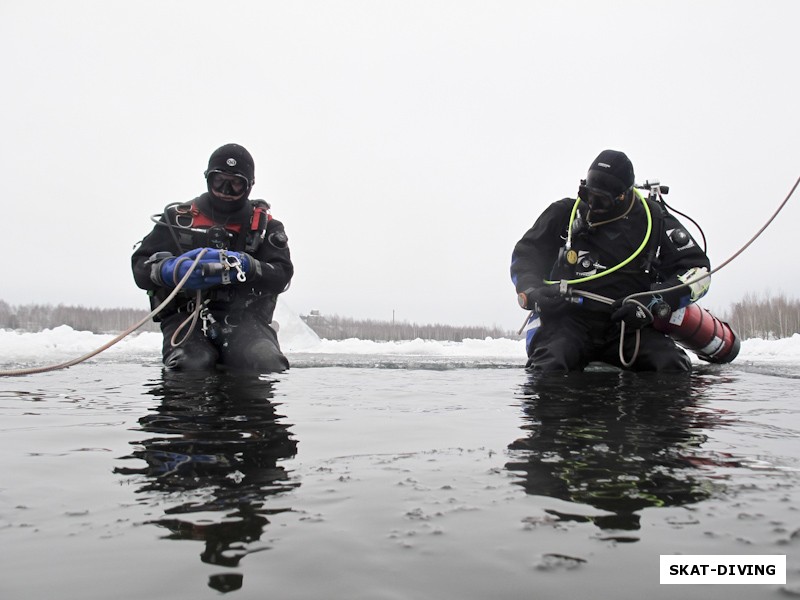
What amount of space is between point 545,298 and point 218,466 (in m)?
4.11

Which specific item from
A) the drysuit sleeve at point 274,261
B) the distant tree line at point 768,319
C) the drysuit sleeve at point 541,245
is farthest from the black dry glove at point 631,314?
the distant tree line at point 768,319

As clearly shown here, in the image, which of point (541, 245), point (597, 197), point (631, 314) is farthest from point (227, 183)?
point (631, 314)

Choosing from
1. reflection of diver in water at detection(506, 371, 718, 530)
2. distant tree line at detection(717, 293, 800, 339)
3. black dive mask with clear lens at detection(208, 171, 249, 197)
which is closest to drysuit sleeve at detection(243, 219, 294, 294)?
black dive mask with clear lens at detection(208, 171, 249, 197)

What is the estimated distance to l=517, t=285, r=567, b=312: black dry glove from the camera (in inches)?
221

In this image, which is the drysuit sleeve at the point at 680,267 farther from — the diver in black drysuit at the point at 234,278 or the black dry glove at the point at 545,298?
the diver in black drysuit at the point at 234,278

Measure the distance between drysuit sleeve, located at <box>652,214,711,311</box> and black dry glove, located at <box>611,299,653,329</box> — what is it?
0.75 feet

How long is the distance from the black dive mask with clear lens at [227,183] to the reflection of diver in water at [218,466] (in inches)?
98.3

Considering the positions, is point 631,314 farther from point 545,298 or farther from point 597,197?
point 597,197

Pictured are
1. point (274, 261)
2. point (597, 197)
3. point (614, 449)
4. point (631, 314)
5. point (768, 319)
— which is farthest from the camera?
point (768, 319)

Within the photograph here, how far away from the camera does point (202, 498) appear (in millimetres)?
1594

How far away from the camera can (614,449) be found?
219cm

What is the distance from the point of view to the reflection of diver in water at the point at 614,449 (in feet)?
5.29

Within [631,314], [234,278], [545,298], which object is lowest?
[631,314]

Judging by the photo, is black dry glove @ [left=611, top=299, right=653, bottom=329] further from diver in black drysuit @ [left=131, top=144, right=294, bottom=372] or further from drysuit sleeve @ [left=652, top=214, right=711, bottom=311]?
diver in black drysuit @ [left=131, top=144, right=294, bottom=372]
